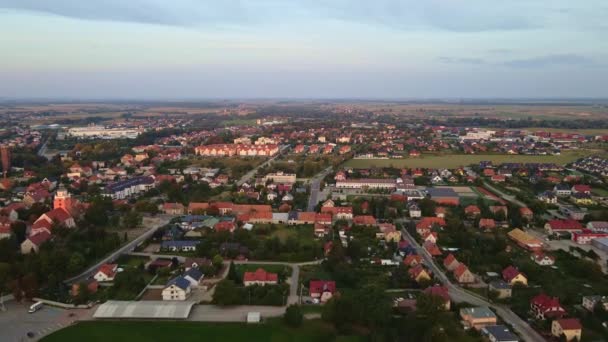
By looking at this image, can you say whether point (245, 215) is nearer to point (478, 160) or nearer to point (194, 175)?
point (194, 175)

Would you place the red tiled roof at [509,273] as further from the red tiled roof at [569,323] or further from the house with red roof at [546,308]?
the red tiled roof at [569,323]

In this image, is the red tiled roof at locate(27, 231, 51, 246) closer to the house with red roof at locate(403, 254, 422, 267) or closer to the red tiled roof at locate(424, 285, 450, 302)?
the house with red roof at locate(403, 254, 422, 267)

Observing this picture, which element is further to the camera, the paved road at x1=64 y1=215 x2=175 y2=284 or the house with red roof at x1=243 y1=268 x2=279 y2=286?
the paved road at x1=64 y1=215 x2=175 y2=284

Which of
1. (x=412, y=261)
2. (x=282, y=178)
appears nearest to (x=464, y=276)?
(x=412, y=261)

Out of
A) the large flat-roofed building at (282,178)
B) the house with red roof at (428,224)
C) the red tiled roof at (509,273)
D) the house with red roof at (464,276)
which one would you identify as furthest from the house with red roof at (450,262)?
the large flat-roofed building at (282,178)

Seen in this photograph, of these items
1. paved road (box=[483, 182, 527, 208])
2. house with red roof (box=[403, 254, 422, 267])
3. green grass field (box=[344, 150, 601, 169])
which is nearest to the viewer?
house with red roof (box=[403, 254, 422, 267])

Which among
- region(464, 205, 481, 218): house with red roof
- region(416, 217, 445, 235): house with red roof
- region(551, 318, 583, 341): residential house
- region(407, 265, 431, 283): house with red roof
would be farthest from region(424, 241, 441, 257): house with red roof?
region(551, 318, 583, 341): residential house

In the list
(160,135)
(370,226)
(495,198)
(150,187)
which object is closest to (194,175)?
(150,187)
